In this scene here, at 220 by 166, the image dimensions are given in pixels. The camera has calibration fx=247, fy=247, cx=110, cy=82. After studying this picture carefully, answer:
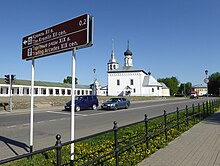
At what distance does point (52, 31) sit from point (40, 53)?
2.42 feet

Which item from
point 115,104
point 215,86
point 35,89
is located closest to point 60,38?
point 115,104

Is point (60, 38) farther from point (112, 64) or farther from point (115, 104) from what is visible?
point (112, 64)

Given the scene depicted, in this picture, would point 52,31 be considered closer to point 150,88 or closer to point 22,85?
point 22,85

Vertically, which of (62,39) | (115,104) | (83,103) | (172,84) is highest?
(172,84)

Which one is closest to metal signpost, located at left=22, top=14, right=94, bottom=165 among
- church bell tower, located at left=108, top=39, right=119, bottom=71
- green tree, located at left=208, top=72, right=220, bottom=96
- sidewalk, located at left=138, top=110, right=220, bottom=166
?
sidewalk, located at left=138, top=110, right=220, bottom=166

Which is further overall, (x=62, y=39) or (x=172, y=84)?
(x=172, y=84)

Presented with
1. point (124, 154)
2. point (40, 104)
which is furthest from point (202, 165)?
point (40, 104)

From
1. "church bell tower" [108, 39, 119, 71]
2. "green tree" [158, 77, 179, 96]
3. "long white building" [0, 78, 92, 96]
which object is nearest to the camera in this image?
"long white building" [0, 78, 92, 96]

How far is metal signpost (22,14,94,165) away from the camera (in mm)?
5430

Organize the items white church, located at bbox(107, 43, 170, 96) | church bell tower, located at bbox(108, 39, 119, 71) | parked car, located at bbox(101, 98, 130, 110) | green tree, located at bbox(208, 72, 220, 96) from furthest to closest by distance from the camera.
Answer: green tree, located at bbox(208, 72, 220, 96) → church bell tower, located at bbox(108, 39, 119, 71) → white church, located at bbox(107, 43, 170, 96) → parked car, located at bbox(101, 98, 130, 110)

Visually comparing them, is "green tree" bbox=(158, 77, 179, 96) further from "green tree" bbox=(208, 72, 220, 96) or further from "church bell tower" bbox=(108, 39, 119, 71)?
"church bell tower" bbox=(108, 39, 119, 71)

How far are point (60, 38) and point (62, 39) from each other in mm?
85

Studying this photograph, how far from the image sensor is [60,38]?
6078mm

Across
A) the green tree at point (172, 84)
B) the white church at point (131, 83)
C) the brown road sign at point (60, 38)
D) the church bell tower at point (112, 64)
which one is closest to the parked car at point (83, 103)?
the brown road sign at point (60, 38)
